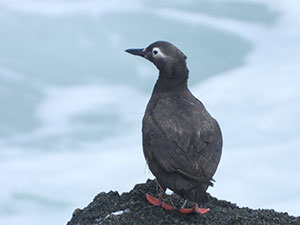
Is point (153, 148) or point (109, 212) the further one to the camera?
point (109, 212)

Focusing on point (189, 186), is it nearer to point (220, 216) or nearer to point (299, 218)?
point (220, 216)

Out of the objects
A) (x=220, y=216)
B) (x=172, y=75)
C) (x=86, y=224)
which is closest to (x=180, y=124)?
(x=172, y=75)

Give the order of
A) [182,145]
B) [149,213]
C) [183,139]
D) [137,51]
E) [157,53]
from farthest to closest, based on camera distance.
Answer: [137,51] < [157,53] < [149,213] < [183,139] < [182,145]

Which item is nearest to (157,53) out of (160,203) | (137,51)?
(137,51)

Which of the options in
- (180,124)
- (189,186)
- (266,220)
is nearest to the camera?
(189,186)

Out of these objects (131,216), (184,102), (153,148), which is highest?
(184,102)

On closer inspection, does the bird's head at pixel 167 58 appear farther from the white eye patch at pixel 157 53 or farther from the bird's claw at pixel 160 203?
the bird's claw at pixel 160 203

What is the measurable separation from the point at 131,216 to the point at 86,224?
97 cm

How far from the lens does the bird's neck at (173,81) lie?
10.7m

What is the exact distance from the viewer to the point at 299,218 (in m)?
11.1

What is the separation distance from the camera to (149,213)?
10.3m

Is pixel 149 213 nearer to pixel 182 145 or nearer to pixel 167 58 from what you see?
pixel 182 145

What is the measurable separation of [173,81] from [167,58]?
16.5 inches

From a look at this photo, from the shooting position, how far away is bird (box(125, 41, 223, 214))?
9.38 metres
